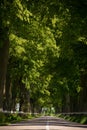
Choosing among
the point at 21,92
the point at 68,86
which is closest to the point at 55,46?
the point at 68,86

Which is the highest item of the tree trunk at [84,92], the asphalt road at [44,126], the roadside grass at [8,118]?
the tree trunk at [84,92]

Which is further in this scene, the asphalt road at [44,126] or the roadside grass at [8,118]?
the roadside grass at [8,118]

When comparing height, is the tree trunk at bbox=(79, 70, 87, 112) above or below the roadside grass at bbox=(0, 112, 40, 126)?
above

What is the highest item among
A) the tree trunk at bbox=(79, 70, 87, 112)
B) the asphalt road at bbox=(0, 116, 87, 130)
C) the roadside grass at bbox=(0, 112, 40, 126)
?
the tree trunk at bbox=(79, 70, 87, 112)

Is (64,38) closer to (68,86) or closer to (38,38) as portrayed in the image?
(38,38)

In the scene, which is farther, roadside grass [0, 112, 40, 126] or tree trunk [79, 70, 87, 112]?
tree trunk [79, 70, 87, 112]

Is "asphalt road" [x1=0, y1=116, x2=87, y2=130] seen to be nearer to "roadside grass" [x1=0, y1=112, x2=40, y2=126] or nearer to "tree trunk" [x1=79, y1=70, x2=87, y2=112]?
"roadside grass" [x1=0, y1=112, x2=40, y2=126]

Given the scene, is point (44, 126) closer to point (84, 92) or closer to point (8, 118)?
point (8, 118)

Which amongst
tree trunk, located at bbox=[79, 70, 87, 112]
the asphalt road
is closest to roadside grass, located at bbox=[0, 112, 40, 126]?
the asphalt road

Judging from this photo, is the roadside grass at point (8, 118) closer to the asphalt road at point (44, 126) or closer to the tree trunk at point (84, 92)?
the asphalt road at point (44, 126)

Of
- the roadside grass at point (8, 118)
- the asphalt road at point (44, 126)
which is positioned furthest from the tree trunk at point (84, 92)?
the asphalt road at point (44, 126)

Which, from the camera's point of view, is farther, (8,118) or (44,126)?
(8,118)

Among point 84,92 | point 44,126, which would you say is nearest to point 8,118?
point 44,126

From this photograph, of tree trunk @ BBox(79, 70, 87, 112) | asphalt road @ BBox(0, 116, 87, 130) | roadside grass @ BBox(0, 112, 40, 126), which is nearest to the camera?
asphalt road @ BBox(0, 116, 87, 130)
